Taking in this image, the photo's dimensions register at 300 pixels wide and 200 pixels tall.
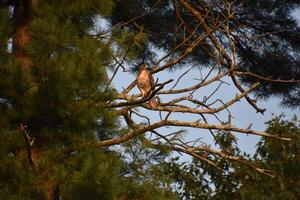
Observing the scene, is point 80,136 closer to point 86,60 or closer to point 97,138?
point 97,138

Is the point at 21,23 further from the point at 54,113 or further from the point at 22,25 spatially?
the point at 54,113

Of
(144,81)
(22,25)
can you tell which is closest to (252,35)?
(144,81)

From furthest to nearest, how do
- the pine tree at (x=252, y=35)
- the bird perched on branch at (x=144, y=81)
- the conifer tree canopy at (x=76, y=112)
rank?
the pine tree at (x=252, y=35), the bird perched on branch at (x=144, y=81), the conifer tree canopy at (x=76, y=112)

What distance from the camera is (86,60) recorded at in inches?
197

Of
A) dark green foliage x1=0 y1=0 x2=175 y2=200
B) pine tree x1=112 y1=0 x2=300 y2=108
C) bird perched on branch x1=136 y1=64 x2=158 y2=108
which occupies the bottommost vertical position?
dark green foliage x1=0 y1=0 x2=175 y2=200

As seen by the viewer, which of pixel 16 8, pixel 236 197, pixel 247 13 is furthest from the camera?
pixel 236 197

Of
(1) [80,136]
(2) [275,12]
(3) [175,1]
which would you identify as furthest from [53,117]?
(2) [275,12]

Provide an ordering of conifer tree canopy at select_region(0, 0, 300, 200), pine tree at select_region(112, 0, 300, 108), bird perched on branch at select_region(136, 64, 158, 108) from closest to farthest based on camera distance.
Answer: conifer tree canopy at select_region(0, 0, 300, 200) < bird perched on branch at select_region(136, 64, 158, 108) < pine tree at select_region(112, 0, 300, 108)

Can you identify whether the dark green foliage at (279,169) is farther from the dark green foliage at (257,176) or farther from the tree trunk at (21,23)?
the tree trunk at (21,23)

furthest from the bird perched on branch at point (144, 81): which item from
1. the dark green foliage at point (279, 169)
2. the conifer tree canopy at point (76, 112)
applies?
the dark green foliage at point (279, 169)

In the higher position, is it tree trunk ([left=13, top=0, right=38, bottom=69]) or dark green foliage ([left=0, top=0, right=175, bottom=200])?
tree trunk ([left=13, top=0, right=38, bottom=69])

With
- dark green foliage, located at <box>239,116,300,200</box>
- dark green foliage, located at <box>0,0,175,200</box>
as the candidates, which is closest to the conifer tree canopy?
dark green foliage, located at <box>0,0,175,200</box>

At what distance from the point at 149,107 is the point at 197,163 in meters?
4.47

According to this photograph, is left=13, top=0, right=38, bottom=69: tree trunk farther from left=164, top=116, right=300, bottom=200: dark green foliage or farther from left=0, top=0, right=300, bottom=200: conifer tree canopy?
left=164, top=116, right=300, bottom=200: dark green foliage
